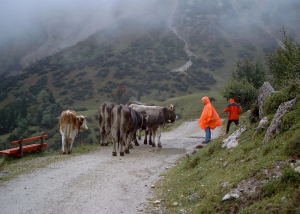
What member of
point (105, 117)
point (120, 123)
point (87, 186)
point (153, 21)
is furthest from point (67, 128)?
point (153, 21)

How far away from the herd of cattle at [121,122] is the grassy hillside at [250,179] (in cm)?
486

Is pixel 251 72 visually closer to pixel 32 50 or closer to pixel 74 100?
pixel 74 100

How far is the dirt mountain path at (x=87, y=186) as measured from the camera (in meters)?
6.81

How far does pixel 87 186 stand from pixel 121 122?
16.9 feet

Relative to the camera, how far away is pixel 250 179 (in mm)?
5727

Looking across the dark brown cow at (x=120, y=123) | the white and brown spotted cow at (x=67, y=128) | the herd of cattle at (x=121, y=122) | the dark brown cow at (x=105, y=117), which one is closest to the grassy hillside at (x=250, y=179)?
the dark brown cow at (x=120, y=123)

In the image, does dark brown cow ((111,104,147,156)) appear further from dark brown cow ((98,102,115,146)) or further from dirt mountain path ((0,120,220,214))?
dark brown cow ((98,102,115,146))

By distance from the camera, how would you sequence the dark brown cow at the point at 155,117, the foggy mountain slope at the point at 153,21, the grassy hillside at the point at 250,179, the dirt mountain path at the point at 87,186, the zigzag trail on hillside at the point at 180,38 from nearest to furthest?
the grassy hillside at the point at 250,179, the dirt mountain path at the point at 87,186, the dark brown cow at the point at 155,117, the zigzag trail on hillside at the point at 180,38, the foggy mountain slope at the point at 153,21

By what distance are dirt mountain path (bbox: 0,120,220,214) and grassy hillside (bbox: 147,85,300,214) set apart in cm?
95

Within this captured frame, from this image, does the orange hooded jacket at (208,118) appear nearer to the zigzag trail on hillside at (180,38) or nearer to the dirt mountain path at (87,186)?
the dirt mountain path at (87,186)

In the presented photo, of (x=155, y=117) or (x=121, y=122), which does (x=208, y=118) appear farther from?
(x=121, y=122)

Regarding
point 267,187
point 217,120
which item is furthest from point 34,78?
point 267,187

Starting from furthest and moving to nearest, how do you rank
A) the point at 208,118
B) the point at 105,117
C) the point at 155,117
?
the point at 155,117
the point at 105,117
the point at 208,118

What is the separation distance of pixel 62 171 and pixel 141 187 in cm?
356
